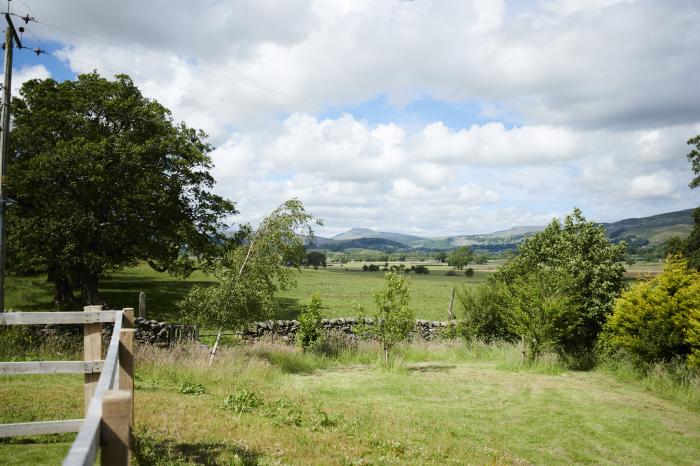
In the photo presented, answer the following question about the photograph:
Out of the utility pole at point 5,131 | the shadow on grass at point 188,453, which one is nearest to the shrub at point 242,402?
the shadow on grass at point 188,453

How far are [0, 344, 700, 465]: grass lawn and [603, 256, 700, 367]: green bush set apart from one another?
4.65 feet

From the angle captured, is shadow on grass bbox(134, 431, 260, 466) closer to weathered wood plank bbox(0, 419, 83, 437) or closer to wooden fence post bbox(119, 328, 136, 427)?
weathered wood plank bbox(0, 419, 83, 437)

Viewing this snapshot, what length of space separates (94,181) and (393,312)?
1575 cm

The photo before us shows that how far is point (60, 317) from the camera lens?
5.67m

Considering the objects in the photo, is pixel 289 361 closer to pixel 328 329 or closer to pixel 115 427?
pixel 328 329

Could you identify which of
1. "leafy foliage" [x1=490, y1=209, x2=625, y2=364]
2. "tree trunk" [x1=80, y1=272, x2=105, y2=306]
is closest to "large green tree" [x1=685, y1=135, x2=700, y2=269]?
"leafy foliage" [x1=490, y1=209, x2=625, y2=364]

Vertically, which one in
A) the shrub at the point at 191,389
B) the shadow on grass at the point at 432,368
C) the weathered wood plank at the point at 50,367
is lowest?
the shadow on grass at the point at 432,368

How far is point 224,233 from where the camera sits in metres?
30.4

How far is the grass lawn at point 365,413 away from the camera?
23.6ft

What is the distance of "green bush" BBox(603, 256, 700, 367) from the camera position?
15.2 metres

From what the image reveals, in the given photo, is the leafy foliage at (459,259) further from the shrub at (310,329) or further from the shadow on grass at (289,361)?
the shadow on grass at (289,361)

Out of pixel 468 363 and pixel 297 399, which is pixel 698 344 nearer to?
pixel 468 363

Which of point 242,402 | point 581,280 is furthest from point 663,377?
point 242,402

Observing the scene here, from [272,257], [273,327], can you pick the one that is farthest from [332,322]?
[272,257]
